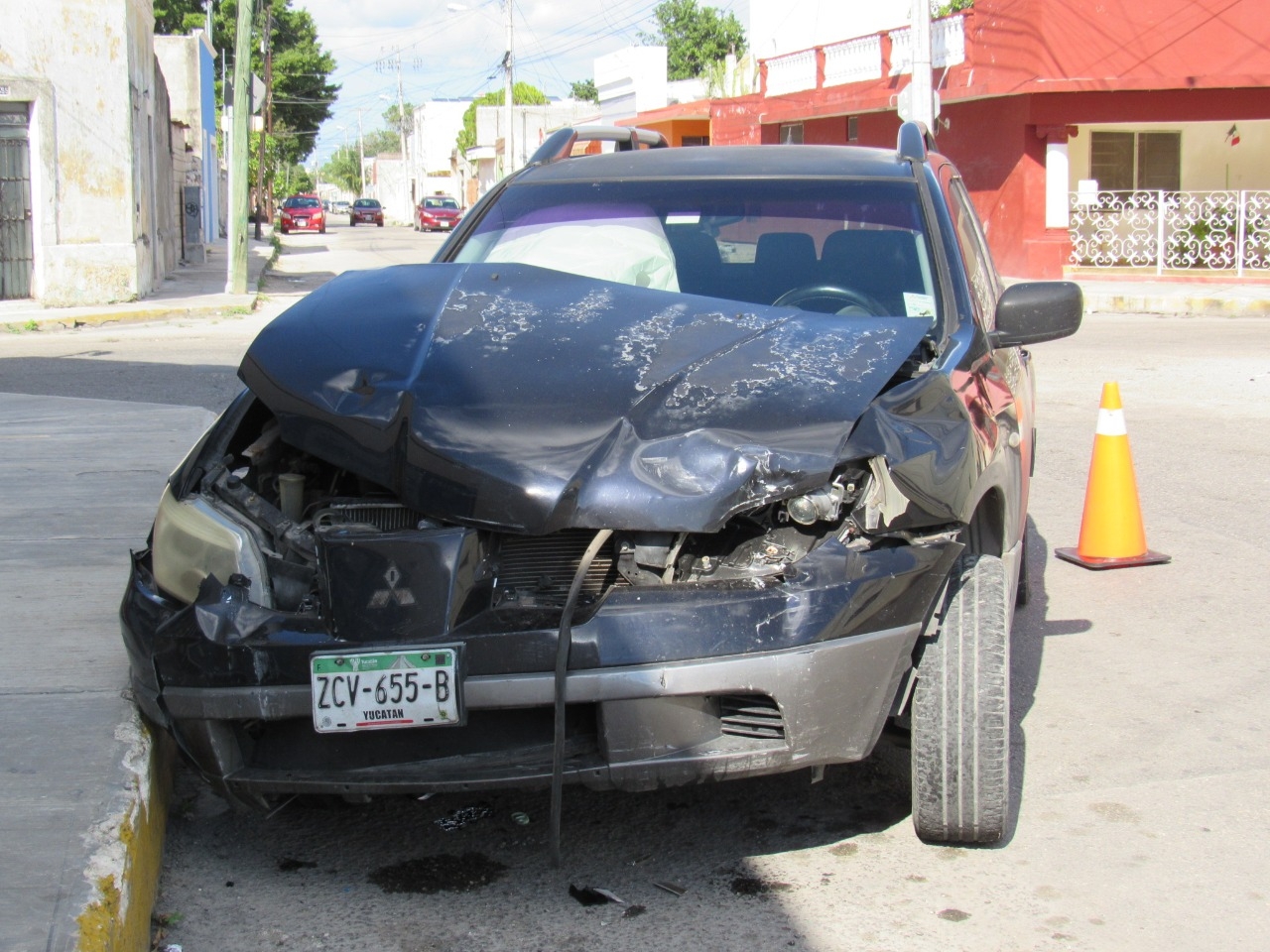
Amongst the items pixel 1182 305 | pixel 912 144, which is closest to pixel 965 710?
pixel 912 144

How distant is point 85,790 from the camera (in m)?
3.26

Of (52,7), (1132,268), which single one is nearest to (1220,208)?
(1132,268)

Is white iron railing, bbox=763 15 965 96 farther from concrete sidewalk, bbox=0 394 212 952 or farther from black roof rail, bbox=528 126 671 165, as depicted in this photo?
concrete sidewalk, bbox=0 394 212 952

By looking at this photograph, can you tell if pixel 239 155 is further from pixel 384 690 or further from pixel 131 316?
pixel 384 690

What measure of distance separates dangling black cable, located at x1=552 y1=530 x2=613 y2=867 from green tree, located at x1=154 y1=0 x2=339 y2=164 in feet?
218

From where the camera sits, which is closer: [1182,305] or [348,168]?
[1182,305]

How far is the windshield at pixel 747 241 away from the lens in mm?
4309

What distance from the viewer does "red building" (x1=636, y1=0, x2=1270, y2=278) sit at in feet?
75.6

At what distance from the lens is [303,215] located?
5825 centimetres

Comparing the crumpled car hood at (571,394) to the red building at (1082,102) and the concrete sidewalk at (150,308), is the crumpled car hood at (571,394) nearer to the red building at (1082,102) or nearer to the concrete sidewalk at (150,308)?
the concrete sidewalk at (150,308)

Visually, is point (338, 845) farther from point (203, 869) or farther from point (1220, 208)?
point (1220, 208)

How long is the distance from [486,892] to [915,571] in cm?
121

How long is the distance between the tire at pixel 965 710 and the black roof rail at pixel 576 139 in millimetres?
2568

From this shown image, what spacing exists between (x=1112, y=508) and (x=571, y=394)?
371cm
